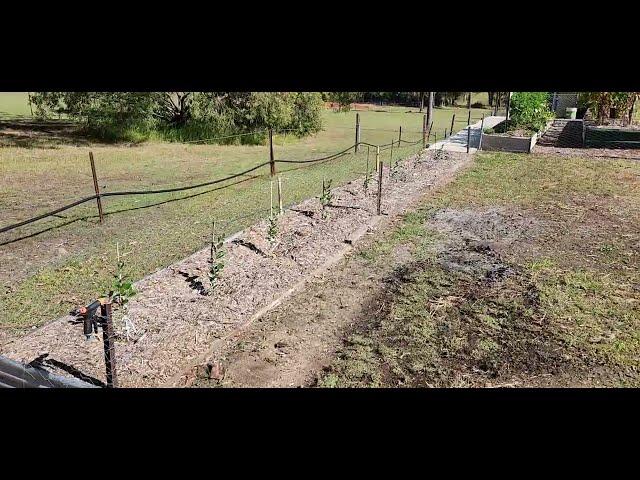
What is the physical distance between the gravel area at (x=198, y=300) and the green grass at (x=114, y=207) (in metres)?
0.73

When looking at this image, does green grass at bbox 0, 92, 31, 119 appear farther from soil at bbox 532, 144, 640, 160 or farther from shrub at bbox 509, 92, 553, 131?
soil at bbox 532, 144, 640, 160

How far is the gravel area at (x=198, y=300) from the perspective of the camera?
167 inches

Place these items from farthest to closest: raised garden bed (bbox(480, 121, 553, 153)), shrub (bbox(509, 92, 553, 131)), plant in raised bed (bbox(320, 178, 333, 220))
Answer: shrub (bbox(509, 92, 553, 131))
raised garden bed (bbox(480, 121, 553, 153))
plant in raised bed (bbox(320, 178, 333, 220))

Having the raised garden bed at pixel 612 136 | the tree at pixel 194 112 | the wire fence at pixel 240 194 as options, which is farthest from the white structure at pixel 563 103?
the wire fence at pixel 240 194

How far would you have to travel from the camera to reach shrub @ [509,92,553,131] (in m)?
19.8

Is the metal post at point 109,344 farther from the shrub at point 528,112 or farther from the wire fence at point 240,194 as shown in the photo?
the shrub at point 528,112

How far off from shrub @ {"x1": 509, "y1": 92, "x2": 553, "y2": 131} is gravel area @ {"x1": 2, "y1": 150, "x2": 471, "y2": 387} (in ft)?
44.4

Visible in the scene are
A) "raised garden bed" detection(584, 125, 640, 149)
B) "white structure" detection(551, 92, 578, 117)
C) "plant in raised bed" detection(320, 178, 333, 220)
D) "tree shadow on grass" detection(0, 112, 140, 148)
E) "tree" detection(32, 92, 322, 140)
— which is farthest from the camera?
"white structure" detection(551, 92, 578, 117)

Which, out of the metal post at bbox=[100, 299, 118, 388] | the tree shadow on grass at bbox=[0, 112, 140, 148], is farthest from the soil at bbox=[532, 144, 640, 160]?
the tree shadow on grass at bbox=[0, 112, 140, 148]

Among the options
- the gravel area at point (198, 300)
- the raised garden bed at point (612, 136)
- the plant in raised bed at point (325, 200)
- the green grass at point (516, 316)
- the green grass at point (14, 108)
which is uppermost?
the green grass at point (14, 108)

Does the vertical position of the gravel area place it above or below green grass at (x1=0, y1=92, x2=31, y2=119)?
below

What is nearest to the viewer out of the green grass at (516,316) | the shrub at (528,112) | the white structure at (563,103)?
the green grass at (516,316)

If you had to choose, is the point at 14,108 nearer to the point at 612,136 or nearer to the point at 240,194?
the point at 240,194
